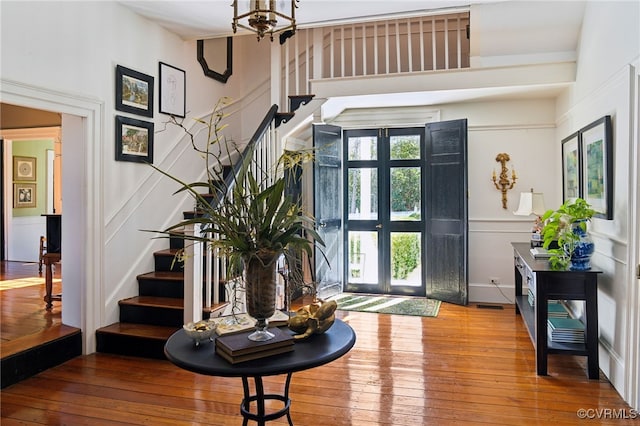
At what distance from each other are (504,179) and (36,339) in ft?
17.3

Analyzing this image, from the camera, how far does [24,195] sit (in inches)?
332

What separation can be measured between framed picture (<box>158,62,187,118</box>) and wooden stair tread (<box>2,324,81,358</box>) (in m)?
2.28

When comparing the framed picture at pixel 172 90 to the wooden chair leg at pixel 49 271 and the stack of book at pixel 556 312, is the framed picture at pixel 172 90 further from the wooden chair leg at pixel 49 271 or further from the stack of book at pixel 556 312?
the stack of book at pixel 556 312

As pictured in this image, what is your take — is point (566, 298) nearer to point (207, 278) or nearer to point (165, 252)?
point (207, 278)

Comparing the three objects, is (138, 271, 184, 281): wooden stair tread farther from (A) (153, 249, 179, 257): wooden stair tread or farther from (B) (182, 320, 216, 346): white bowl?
(B) (182, 320, 216, 346): white bowl

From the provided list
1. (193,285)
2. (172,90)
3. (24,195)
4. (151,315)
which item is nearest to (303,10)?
(172,90)

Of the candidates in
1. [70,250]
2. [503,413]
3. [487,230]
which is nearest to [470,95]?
[487,230]

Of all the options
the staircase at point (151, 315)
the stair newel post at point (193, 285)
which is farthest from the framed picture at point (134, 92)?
the stair newel post at point (193, 285)

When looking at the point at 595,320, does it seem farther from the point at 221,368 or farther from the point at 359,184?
the point at 359,184

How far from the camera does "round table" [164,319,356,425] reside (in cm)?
173

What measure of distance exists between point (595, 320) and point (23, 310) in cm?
525

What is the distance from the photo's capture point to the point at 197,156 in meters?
5.37

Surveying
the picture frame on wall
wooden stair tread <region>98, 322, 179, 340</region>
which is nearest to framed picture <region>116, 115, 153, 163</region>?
wooden stair tread <region>98, 322, 179, 340</region>

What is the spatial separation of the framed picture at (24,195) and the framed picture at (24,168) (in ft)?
0.47
